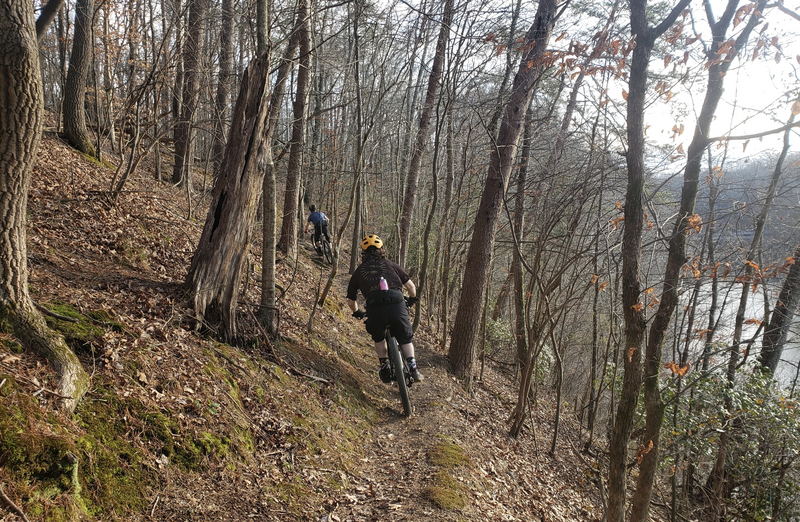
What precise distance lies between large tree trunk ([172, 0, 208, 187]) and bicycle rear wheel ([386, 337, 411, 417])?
16.3ft

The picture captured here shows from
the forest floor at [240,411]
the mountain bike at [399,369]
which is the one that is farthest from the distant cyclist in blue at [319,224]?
the mountain bike at [399,369]

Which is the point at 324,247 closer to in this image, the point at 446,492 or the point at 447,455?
the point at 447,455

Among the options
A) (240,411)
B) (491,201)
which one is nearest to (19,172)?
(240,411)

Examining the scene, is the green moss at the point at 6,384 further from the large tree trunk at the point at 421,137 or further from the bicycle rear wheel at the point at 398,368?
the large tree trunk at the point at 421,137

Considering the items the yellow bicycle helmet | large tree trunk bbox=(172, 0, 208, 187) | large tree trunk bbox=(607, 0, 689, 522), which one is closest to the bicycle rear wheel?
the yellow bicycle helmet

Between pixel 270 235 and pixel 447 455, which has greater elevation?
pixel 270 235

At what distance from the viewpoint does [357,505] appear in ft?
12.5

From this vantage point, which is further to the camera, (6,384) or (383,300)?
(383,300)

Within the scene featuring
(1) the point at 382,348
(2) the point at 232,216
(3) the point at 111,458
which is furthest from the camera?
(1) the point at 382,348

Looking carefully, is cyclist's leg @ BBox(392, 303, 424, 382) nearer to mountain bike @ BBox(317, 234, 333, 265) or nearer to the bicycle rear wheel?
the bicycle rear wheel

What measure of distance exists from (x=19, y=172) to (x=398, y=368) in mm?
4305

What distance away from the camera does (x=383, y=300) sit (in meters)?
5.92

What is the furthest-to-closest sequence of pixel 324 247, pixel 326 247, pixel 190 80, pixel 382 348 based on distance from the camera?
1. pixel 326 247
2. pixel 324 247
3. pixel 190 80
4. pixel 382 348

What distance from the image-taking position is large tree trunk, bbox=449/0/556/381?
719 centimetres
